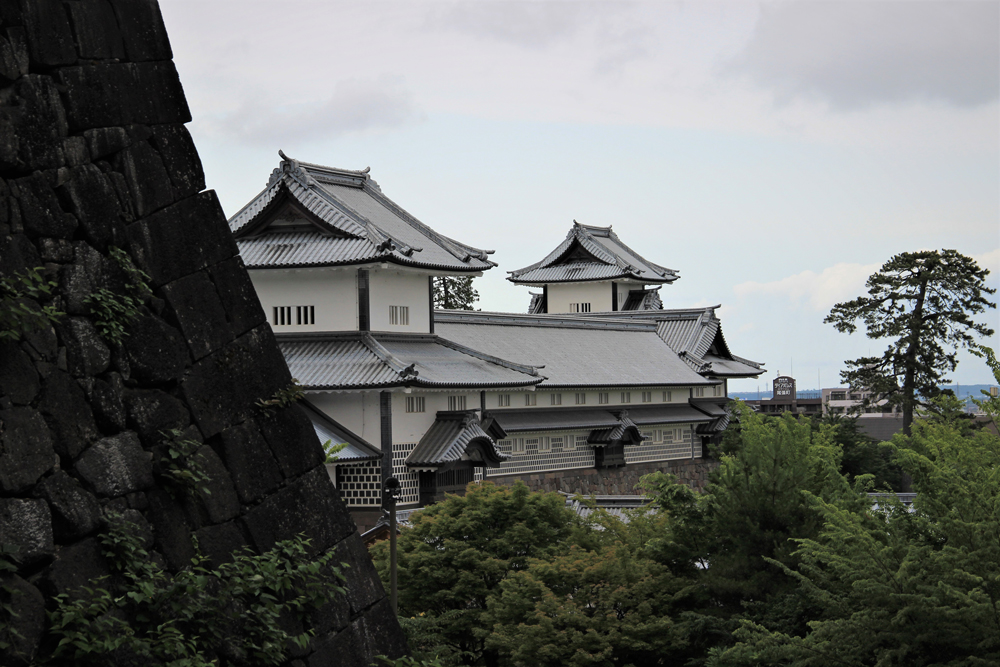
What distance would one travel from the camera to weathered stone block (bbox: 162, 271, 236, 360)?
23.3 ft

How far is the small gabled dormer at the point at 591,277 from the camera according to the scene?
58812 millimetres

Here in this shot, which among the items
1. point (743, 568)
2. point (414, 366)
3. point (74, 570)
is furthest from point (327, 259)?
point (74, 570)

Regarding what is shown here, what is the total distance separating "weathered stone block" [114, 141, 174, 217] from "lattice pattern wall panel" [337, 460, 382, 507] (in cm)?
2321

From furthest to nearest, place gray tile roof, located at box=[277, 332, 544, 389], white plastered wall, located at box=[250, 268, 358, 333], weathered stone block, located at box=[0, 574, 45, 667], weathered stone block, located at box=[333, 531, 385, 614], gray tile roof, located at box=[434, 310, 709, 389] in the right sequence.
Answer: gray tile roof, located at box=[434, 310, 709, 389] < white plastered wall, located at box=[250, 268, 358, 333] < gray tile roof, located at box=[277, 332, 544, 389] < weathered stone block, located at box=[333, 531, 385, 614] < weathered stone block, located at box=[0, 574, 45, 667]

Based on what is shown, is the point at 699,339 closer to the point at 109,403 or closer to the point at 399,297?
the point at 399,297

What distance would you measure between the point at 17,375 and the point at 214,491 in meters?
1.54

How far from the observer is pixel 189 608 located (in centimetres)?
643

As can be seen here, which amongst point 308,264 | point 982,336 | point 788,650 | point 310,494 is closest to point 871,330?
point 982,336

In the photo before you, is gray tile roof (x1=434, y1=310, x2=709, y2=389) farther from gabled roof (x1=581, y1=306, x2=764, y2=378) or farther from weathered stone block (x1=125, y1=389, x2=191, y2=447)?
weathered stone block (x1=125, y1=389, x2=191, y2=447)

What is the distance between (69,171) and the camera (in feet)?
21.8

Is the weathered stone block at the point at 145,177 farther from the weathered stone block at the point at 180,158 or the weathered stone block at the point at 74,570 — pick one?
the weathered stone block at the point at 74,570

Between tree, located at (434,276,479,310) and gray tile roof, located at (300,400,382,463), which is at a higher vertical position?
tree, located at (434,276,479,310)

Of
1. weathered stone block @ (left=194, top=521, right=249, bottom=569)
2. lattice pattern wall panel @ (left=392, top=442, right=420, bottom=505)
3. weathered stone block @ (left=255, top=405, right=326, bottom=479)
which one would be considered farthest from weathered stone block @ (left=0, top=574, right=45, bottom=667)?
lattice pattern wall panel @ (left=392, top=442, right=420, bottom=505)

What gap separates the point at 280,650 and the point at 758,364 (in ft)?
156
